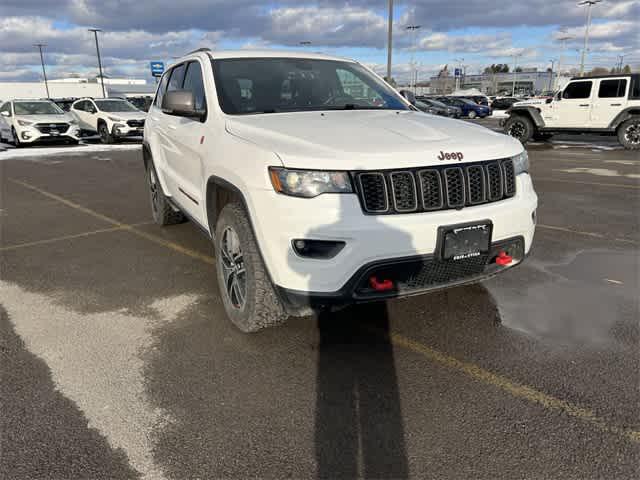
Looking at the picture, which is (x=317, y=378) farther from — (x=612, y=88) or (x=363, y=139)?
(x=612, y=88)

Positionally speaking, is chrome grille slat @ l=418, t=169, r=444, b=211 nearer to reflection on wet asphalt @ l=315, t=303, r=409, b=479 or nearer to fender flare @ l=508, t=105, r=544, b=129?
reflection on wet asphalt @ l=315, t=303, r=409, b=479

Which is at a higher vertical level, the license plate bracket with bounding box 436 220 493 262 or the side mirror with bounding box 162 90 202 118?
the side mirror with bounding box 162 90 202 118

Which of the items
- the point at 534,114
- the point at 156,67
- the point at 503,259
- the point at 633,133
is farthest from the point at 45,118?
the point at 156,67

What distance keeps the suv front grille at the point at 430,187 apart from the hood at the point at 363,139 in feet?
0.18

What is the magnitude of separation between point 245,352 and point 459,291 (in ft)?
6.19

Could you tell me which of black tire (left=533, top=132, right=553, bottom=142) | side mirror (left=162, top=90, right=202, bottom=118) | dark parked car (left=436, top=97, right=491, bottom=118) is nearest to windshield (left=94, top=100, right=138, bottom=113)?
black tire (left=533, top=132, right=553, bottom=142)

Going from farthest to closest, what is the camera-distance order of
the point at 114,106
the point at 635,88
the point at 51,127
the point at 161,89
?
the point at 114,106 < the point at 51,127 < the point at 635,88 < the point at 161,89

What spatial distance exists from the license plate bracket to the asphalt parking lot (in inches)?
26.9

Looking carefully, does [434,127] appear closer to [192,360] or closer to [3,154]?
[192,360]

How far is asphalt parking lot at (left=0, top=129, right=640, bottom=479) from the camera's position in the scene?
7.50ft

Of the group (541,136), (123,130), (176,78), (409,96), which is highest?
(176,78)

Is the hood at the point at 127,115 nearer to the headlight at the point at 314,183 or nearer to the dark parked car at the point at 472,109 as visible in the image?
the headlight at the point at 314,183

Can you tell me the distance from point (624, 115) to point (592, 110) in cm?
93

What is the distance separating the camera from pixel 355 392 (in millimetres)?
2758
